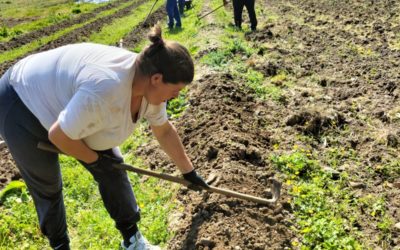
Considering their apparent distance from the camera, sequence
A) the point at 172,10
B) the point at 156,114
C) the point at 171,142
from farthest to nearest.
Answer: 1. the point at 172,10
2. the point at 171,142
3. the point at 156,114

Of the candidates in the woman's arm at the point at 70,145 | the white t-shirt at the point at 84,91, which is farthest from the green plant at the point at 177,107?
the woman's arm at the point at 70,145

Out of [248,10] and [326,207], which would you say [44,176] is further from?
[248,10]

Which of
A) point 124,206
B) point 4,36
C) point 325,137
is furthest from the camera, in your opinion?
point 4,36

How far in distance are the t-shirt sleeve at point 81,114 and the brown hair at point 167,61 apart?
0.35m

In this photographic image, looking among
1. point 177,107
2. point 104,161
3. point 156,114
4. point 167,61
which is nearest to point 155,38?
point 167,61

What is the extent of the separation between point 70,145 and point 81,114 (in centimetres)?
29

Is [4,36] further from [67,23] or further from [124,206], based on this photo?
[124,206]

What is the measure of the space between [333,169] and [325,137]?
0.76 meters

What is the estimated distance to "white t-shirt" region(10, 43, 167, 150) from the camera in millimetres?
2422

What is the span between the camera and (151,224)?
3990 millimetres

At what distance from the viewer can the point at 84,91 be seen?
2.40 meters

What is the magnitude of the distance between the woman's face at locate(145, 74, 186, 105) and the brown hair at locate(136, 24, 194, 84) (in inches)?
1.4

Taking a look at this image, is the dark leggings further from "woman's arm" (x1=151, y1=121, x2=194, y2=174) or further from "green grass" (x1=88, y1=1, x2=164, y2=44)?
"green grass" (x1=88, y1=1, x2=164, y2=44)

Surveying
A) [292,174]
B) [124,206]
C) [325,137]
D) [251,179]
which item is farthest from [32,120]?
[325,137]
